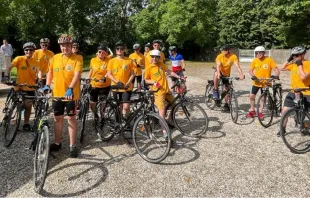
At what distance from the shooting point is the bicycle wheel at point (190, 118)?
5.82 m

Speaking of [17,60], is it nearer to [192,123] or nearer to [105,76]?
[105,76]

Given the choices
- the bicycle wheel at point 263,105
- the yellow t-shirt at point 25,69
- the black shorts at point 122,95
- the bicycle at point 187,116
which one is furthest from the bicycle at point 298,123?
the yellow t-shirt at point 25,69

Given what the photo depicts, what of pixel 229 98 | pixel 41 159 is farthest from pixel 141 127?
pixel 229 98

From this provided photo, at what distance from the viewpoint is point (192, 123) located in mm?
6039

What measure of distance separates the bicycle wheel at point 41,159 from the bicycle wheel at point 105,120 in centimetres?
174

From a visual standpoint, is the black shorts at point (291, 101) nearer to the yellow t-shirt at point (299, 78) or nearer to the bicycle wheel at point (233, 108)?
the yellow t-shirt at point (299, 78)

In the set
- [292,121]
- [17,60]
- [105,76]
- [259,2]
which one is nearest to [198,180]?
[292,121]

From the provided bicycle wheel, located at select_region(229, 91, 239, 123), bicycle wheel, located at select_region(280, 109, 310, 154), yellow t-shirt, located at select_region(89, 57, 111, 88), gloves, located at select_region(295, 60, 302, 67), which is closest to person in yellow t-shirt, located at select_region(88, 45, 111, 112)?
yellow t-shirt, located at select_region(89, 57, 111, 88)

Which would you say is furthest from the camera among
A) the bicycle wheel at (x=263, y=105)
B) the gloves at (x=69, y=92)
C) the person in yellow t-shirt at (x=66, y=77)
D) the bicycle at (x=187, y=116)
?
the bicycle wheel at (x=263, y=105)

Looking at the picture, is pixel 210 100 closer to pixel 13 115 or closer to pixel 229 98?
pixel 229 98

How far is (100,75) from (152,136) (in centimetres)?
241

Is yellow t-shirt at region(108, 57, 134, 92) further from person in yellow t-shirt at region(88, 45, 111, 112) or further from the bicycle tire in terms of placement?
the bicycle tire

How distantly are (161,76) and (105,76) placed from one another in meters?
1.45

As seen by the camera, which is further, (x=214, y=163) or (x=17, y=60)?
(x=17, y=60)
